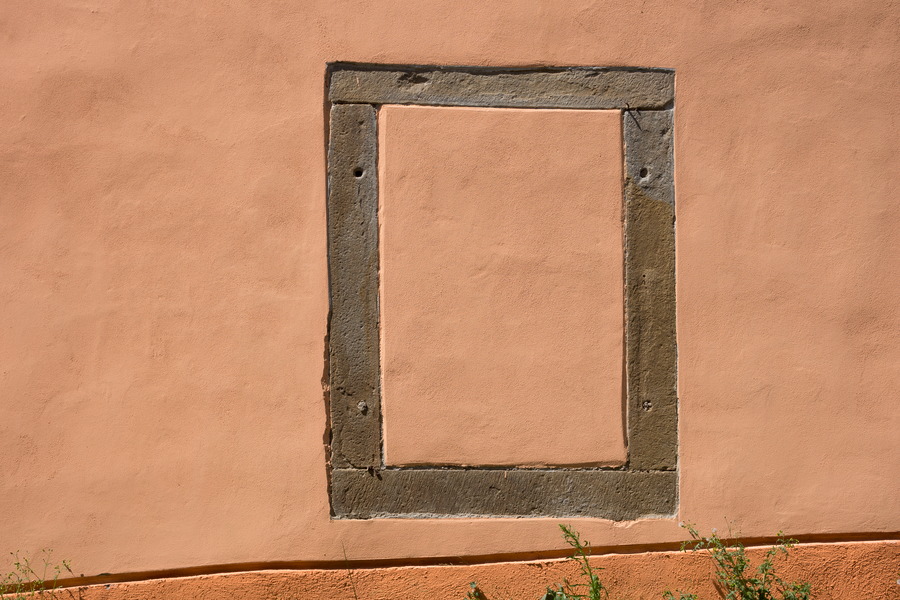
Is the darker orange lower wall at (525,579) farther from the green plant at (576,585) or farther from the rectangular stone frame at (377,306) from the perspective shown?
the rectangular stone frame at (377,306)

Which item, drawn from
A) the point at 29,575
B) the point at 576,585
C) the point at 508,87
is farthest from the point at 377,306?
the point at 29,575

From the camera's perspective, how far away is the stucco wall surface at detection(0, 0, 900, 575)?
298cm

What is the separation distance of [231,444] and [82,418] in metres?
0.70

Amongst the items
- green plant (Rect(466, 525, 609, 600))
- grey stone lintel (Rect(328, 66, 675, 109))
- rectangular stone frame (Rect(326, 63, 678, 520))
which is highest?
grey stone lintel (Rect(328, 66, 675, 109))

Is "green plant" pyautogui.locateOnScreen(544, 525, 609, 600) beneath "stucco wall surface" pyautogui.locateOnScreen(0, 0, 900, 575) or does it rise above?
beneath

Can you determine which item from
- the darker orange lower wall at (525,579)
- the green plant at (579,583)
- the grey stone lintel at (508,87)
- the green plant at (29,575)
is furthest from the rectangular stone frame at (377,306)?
the green plant at (29,575)

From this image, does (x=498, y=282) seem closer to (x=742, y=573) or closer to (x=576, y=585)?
(x=576, y=585)

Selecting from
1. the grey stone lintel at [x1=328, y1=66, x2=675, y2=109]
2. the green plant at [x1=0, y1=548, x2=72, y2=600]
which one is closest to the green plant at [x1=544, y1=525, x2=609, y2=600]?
the grey stone lintel at [x1=328, y1=66, x2=675, y2=109]

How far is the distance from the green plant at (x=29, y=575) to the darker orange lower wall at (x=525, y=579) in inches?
4.2

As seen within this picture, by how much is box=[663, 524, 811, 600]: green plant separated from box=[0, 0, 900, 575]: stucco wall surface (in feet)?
0.37

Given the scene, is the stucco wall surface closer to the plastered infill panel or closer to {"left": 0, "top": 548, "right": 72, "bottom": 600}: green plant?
{"left": 0, "top": 548, "right": 72, "bottom": 600}: green plant

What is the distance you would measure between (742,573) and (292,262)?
261 cm

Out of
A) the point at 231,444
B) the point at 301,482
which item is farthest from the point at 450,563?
the point at 231,444

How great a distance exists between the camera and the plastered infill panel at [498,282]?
3.02 m
